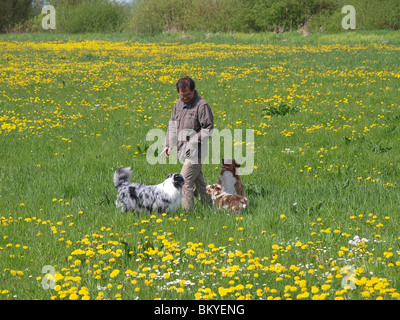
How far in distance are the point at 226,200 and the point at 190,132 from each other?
1.06m

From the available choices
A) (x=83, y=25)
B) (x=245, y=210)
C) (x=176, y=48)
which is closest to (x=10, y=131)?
(x=245, y=210)

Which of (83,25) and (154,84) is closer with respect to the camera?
(154,84)

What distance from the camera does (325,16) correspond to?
57.1 metres

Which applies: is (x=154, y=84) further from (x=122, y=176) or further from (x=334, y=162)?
(x=122, y=176)

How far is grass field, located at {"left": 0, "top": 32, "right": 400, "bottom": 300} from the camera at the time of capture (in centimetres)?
405

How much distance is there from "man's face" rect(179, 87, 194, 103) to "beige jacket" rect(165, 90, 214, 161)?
118 mm

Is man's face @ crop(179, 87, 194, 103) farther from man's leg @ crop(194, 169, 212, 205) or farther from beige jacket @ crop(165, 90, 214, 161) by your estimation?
man's leg @ crop(194, 169, 212, 205)

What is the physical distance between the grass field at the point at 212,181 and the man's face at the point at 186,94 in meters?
1.52

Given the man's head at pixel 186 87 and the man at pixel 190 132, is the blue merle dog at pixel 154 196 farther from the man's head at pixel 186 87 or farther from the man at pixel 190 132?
the man's head at pixel 186 87

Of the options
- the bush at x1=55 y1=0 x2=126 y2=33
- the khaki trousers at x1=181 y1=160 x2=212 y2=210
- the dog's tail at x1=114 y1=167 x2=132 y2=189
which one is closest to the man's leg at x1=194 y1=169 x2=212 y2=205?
the khaki trousers at x1=181 y1=160 x2=212 y2=210

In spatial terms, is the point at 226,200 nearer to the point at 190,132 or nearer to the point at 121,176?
the point at 190,132

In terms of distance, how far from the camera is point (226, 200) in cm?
616

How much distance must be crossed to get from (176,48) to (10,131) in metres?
21.3

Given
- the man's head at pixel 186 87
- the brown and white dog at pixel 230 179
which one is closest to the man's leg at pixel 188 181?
the brown and white dog at pixel 230 179
